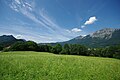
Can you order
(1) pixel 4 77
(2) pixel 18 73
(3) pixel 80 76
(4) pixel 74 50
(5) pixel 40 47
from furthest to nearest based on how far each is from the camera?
(5) pixel 40 47 → (4) pixel 74 50 → (3) pixel 80 76 → (2) pixel 18 73 → (1) pixel 4 77

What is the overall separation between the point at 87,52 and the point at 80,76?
99170mm

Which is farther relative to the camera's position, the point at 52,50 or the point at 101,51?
the point at 52,50

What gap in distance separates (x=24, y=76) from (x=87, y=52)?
103 m

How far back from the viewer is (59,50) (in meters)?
122

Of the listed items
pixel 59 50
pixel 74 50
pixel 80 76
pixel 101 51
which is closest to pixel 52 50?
pixel 59 50

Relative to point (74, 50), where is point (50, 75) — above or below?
below

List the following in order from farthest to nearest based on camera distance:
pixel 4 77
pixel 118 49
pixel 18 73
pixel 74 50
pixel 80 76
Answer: pixel 74 50 → pixel 118 49 → pixel 80 76 → pixel 18 73 → pixel 4 77

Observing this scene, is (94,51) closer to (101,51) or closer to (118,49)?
(101,51)

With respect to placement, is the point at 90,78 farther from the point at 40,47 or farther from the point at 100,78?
the point at 40,47

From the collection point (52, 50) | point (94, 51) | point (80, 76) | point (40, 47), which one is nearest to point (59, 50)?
point (52, 50)

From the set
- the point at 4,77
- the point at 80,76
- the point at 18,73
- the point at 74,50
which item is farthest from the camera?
the point at 74,50

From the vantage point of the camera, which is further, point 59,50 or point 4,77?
point 59,50

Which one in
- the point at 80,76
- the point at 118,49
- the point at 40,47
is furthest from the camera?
the point at 40,47

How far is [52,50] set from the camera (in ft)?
400
